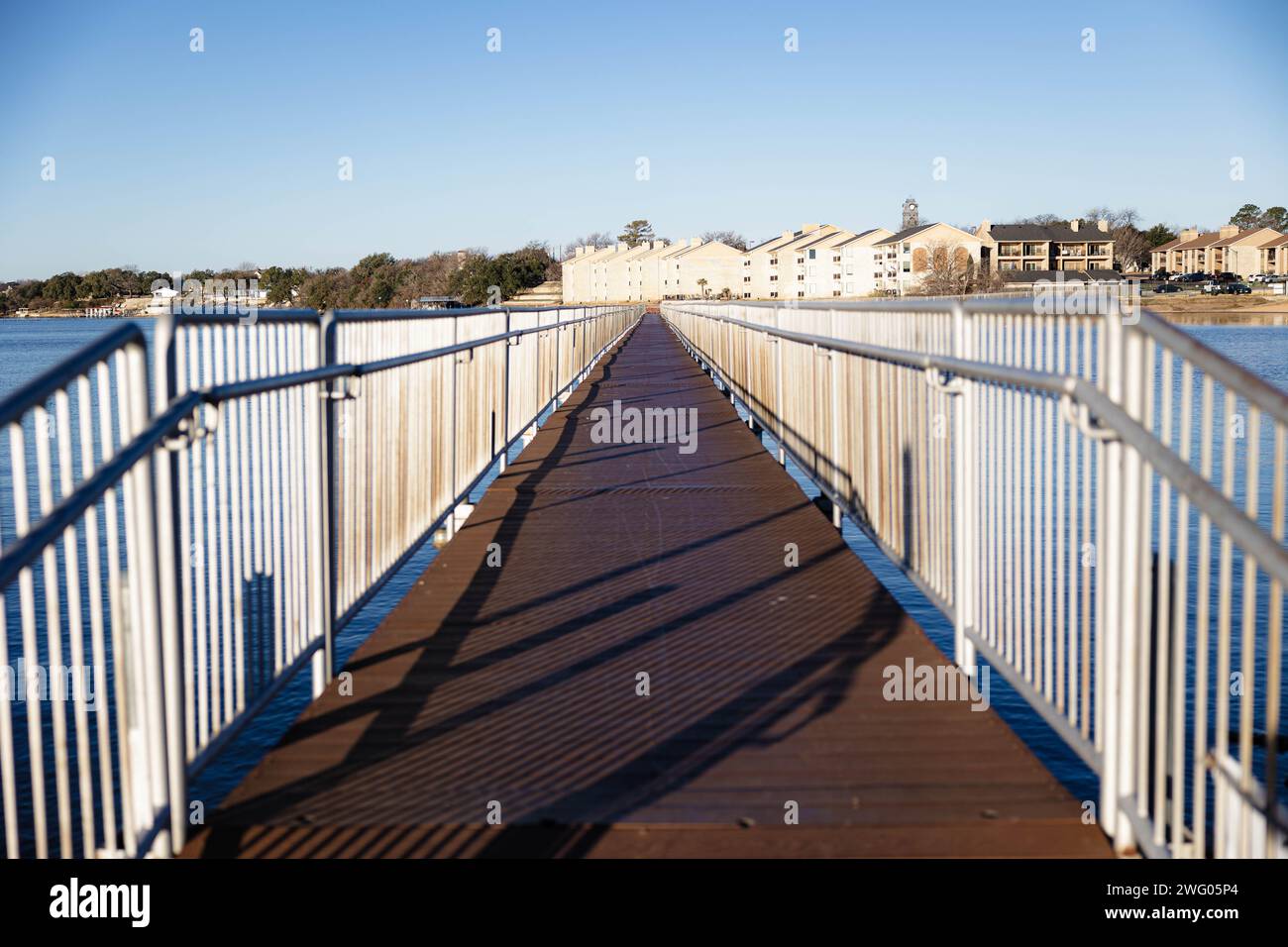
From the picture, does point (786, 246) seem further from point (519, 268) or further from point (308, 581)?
point (308, 581)

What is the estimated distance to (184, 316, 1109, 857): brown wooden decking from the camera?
3.54 m

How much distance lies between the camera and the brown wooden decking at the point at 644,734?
3.54 metres

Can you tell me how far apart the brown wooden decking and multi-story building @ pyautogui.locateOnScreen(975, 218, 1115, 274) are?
402 feet

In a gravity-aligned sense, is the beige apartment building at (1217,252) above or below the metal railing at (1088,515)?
above

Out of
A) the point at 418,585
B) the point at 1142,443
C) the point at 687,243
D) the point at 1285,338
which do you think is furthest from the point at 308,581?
the point at 687,243

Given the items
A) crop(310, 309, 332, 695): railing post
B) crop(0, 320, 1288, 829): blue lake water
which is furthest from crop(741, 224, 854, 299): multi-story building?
crop(310, 309, 332, 695): railing post

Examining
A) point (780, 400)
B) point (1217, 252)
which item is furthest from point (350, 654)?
point (1217, 252)

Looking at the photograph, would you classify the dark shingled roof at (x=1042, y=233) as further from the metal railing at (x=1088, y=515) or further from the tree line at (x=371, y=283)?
the metal railing at (x=1088, y=515)

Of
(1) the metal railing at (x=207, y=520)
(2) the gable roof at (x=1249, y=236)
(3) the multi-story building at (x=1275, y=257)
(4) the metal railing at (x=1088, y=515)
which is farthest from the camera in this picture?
(2) the gable roof at (x=1249, y=236)

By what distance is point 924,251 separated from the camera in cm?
11569

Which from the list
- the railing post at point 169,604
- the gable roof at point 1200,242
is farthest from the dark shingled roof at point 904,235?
the railing post at point 169,604

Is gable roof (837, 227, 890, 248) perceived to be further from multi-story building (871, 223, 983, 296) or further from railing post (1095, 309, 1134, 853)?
railing post (1095, 309, 1134, 853)

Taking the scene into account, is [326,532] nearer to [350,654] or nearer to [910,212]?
[350,654]
